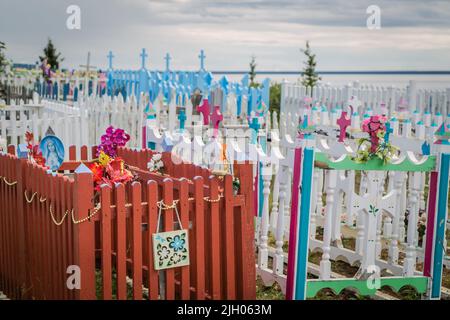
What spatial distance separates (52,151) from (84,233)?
1.22 m

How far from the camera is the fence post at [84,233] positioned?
3.77 meters

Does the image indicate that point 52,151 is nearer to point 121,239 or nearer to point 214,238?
point 121,239

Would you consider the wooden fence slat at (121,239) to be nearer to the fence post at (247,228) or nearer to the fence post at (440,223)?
the fence post at (247,228)

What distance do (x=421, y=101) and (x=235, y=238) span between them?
13.3m

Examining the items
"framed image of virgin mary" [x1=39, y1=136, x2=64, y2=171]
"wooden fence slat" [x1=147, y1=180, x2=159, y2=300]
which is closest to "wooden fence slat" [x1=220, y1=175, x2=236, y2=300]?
"wooden fence slat" [x1=147, y1=180, x2=159, y2=300]

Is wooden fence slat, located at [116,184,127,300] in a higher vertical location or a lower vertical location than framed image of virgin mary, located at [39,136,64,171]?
lower

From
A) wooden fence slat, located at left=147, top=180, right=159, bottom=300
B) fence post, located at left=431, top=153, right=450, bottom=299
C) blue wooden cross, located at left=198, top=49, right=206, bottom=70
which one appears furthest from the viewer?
blue wooden cross, located at left=198, top=49, right=206, bottom=70

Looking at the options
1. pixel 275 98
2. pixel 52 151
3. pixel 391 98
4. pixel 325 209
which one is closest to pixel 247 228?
pixel 325 209

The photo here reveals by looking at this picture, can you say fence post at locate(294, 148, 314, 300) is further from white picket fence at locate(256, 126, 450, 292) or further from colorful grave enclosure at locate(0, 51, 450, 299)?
white picket fence at locate(256, 126, 450, 292)

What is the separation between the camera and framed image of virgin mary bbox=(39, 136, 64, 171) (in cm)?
479

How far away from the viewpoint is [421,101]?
54.3 feet

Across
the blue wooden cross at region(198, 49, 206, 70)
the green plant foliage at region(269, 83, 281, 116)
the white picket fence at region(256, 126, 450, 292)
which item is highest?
the blue wooden cross at region(198, 49, 206, 70)

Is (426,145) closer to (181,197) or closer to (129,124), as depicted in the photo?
(181,197)
